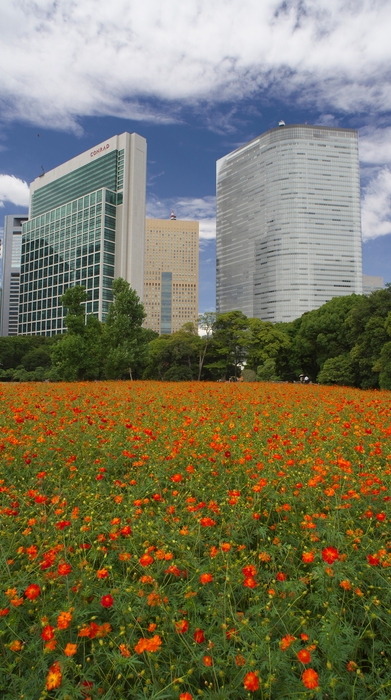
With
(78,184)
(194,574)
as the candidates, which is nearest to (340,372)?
(194,574)

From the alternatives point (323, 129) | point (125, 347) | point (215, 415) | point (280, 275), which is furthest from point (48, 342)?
point (323, 129)

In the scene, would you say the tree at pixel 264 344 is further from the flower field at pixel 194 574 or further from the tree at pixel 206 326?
the flower field at pixel 194 574

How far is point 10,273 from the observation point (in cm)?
14138

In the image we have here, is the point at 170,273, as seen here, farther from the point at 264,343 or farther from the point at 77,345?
the point at 77,345

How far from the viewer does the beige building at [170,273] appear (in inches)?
5615

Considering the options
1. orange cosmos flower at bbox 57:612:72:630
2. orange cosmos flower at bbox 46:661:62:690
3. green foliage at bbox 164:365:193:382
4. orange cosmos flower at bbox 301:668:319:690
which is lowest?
orange cosmos flower at bbox 46:661:62:690

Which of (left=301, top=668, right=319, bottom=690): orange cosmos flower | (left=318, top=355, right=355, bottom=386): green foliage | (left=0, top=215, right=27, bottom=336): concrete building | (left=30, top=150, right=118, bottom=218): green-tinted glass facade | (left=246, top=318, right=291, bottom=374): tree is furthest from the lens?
(left=0, top=215, right=27, bottom=336): concrete building

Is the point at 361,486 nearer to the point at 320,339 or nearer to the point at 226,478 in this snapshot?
the point at 226,478

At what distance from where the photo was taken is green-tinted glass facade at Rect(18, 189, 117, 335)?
262 feet

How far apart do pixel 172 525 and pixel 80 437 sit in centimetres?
218

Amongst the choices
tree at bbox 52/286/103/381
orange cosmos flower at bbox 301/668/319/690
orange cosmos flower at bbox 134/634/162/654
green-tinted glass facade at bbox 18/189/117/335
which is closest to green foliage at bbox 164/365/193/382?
tree at bbox 52/286/103/381

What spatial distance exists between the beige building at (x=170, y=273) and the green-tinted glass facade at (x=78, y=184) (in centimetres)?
4982

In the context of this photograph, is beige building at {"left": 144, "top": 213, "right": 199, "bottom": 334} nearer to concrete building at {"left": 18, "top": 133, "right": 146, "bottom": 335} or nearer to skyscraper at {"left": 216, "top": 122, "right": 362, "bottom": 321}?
skyscraper at {"left": 216, "top": 122, "right": 362, "bottom": 321}

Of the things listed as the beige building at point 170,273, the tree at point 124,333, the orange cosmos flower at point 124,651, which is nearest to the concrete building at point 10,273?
the beige building at point 170,273
